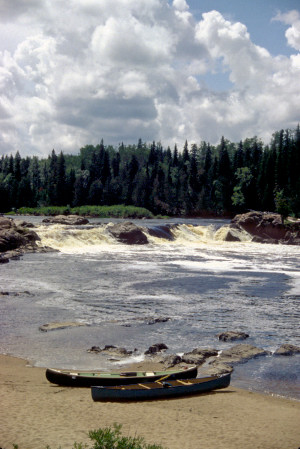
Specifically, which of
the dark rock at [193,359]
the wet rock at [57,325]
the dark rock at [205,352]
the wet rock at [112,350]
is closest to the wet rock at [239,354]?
the dark rock at [205,352]

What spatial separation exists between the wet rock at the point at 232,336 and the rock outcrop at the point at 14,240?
24427 mm

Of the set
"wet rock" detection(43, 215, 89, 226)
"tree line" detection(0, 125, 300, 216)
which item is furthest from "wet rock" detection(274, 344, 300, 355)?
"tree line" detection(0, 125, 300, 216)

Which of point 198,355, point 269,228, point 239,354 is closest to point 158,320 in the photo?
point 198,355

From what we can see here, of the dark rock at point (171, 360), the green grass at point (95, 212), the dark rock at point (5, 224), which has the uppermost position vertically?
the green grass at point (95, 212)

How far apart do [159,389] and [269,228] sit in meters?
48.7

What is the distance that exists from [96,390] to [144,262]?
26118 mm

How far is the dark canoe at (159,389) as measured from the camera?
1002 centimetres

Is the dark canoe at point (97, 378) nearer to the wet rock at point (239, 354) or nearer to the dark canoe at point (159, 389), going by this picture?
the dark canoe at point (159, 389)

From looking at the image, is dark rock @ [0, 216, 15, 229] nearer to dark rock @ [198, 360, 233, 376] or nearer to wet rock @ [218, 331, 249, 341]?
wet rock @ [218, 331, 249, 341]

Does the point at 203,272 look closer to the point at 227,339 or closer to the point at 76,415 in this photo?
the point at 227,339

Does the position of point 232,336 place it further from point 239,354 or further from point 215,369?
point 215,369

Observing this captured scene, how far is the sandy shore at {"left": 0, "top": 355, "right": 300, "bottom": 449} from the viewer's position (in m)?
7.96

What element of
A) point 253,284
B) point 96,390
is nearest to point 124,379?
point 96,390

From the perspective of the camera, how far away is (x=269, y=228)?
56.8m
